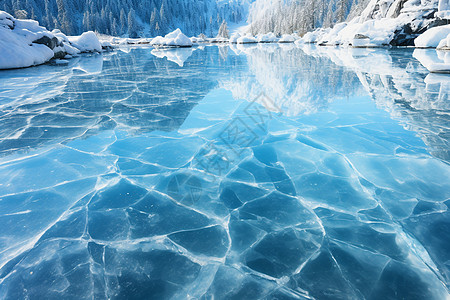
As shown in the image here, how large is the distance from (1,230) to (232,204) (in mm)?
2322

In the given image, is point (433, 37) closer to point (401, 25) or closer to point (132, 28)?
point (401, 25)

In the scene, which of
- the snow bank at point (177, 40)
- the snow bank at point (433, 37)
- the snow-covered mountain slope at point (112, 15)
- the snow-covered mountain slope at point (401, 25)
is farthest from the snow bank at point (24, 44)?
the snow-covered mountain slope at point (112, 15)

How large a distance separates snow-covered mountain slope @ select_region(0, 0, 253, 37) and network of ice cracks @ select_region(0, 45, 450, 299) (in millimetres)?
66311

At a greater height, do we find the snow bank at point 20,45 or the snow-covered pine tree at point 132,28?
the snow-covered pine tree at point 132,28

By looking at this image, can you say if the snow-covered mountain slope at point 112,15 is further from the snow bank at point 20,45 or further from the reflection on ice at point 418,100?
the reflection on ice at point 418,100

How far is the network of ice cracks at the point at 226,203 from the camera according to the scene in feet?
6.26

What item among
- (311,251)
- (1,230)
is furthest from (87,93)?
(311,251)

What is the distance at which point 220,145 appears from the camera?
421 centimetres

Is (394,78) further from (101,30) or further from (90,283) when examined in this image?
(101,30)

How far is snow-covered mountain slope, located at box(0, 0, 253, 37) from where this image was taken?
6320cm

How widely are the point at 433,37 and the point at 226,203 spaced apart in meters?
27.3

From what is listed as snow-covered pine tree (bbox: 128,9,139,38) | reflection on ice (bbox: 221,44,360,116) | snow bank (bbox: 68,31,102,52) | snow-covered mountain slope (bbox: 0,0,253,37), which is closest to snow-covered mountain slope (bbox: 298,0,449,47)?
reflection on ice (bbox: 221,44,360,116)

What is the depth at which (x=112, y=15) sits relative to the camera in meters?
70.8

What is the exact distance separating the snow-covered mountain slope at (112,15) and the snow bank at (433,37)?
67193mm
